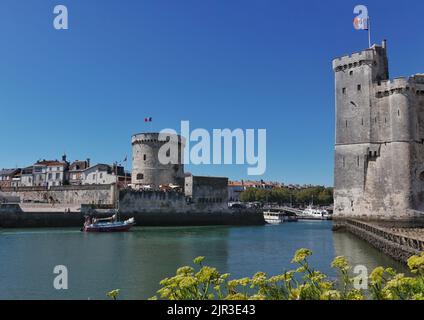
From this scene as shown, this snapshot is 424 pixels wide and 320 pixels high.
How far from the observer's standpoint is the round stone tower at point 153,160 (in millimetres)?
57875

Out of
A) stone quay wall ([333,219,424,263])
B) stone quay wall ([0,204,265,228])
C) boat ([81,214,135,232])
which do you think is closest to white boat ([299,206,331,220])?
stone quay wall ([0,204,265,228])

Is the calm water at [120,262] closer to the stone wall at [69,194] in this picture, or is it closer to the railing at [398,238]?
the railing at [398,238]

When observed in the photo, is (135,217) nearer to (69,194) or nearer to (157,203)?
(157,203)

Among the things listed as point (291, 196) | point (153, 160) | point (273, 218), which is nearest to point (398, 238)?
point (153, 160)

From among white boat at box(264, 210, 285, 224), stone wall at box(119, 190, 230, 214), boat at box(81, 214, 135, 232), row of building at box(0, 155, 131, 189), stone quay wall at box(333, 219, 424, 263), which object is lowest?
white boat at box(264, 210, 285, 224)

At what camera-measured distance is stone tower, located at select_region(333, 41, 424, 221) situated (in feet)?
122

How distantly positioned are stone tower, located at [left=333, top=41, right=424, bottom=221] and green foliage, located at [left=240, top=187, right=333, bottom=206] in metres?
61.2

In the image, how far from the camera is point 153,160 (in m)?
57.9

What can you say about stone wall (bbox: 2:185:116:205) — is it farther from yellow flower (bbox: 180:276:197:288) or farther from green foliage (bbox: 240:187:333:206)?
green foliage (bbox: 240:187:333:206)

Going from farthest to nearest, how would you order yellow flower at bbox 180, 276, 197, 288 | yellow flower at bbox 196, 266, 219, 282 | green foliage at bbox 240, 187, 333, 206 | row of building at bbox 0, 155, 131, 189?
green foliage at bbox 240, 187, 333, 206
row of building at bbox 0, 155, 131, 189
yellow flower at bbox 196, 266, 219, 282
yellow flower at bbox 180, 276, 197, 288

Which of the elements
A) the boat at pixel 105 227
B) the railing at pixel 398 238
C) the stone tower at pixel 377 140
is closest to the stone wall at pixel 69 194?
the boat at pixel 105 227

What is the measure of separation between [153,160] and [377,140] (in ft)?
97.1
